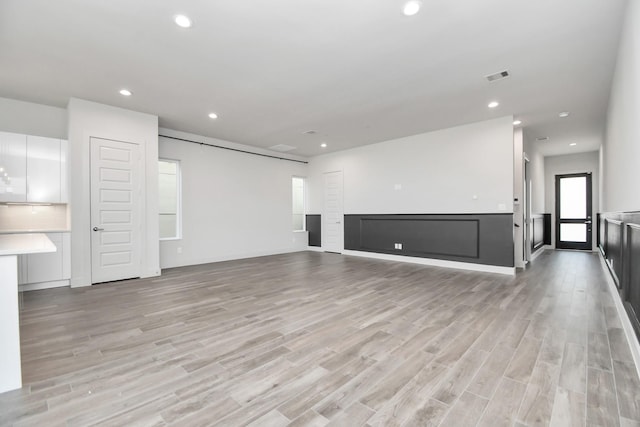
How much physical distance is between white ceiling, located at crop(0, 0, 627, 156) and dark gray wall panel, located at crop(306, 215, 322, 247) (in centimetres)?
376

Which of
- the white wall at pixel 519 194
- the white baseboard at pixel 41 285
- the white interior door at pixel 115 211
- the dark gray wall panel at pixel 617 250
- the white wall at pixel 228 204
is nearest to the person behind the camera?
the dark gray wall panel at pixel 617 250

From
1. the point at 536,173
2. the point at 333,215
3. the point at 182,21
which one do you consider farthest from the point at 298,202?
the point at 536,173

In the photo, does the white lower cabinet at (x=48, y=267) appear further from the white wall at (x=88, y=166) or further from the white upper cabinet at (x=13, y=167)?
the white upper cabinet at (x=13, y=167)

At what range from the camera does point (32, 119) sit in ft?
14.4

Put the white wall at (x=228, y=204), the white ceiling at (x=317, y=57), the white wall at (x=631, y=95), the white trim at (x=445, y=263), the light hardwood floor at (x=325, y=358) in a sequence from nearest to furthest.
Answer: the light hardwood floor at (x=325, y=358) < the white wall at (x=631, y=95) < the white ceiling at (x=317, y=57) < the white trim at (x=445, y=263) < the white wall at (x=228, y=204)

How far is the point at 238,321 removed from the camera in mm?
2891

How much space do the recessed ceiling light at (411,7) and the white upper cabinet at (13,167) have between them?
5217 millimetres

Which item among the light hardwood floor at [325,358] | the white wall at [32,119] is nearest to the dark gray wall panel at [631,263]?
→ the light hardwood floor at [325,358]

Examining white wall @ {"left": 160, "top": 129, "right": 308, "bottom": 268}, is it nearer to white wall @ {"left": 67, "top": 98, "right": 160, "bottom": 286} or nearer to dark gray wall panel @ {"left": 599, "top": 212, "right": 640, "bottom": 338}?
white wall @ {"left": 67, "top": 98, "right": 160, "bottom": 286}

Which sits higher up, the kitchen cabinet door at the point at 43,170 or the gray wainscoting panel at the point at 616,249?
the kitchen cabinet door at the point at 43,170

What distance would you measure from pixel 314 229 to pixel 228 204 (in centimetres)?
270

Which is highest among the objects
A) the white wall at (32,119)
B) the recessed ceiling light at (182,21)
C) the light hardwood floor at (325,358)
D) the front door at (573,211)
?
the recessed ceiling light at (182,21)

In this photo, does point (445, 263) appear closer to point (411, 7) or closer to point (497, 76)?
point (497, 76)

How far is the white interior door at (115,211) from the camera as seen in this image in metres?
4.45
